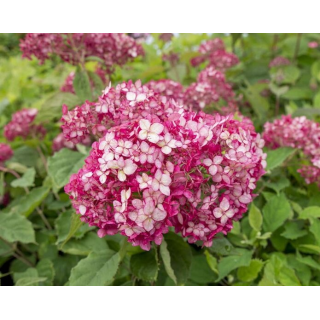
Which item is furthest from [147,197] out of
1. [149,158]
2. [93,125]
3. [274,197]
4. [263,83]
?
[263,83]

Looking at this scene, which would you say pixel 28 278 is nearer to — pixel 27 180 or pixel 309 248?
pixel 27 180

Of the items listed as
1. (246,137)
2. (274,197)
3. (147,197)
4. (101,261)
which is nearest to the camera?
(147,197)

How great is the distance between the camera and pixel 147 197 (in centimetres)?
74

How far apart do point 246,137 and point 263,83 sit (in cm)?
106

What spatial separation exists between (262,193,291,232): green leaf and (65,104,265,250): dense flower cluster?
0.44 m

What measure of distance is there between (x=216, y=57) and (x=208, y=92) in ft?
1.25

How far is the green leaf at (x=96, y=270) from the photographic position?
3.13ft

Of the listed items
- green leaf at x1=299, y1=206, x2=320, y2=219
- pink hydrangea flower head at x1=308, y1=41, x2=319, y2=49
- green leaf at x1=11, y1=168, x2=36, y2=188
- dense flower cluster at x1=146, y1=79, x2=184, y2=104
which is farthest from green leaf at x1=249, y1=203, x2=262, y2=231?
pink hydrangea flower head at x1=308, y1=41, x2=319, y2=49

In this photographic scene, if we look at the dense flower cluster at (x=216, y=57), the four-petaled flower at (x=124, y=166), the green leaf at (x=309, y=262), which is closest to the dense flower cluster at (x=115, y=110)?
the four-petaled flower at (x=124, y=166)

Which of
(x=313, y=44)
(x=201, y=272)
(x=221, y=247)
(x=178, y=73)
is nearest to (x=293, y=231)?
(x=201, y=272)

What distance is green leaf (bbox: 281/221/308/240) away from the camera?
4.06 feet

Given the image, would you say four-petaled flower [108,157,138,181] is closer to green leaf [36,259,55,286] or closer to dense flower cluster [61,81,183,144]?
dense flower cluster [61,81,183,144]

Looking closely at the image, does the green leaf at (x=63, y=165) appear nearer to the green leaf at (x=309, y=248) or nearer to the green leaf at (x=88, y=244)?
the green leaf at (x=88, y=244)

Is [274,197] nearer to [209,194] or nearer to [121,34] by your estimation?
[209,194]
